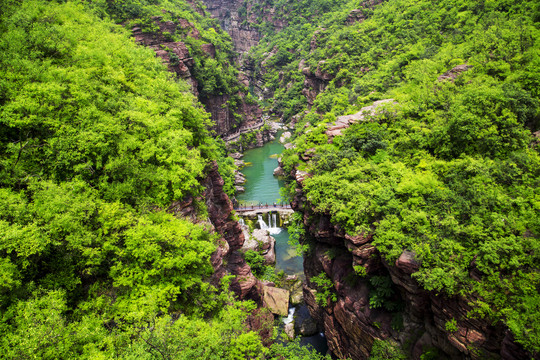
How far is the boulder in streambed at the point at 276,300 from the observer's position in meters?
24.1

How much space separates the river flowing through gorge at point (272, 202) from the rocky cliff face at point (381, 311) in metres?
2.99

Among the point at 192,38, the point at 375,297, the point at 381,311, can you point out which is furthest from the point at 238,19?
the point at 381,311

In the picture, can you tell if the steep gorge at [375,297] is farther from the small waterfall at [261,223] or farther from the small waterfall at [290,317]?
the small waterfall at [261,223]

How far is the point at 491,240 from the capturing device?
11.0 m

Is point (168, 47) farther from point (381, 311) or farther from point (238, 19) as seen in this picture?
point (238, 19)

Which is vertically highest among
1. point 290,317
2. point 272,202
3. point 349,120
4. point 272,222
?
point 349,120

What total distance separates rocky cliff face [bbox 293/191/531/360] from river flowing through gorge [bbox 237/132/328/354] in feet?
9.81

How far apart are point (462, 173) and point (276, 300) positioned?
18454mm

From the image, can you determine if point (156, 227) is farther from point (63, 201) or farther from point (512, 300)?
point (512, 300)

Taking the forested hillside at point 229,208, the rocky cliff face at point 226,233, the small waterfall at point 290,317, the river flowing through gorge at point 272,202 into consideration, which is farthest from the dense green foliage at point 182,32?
the small waterfall at point 290,317

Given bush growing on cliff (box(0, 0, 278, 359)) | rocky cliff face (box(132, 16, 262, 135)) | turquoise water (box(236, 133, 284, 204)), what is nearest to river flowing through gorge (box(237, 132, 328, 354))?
turquoise water (box(236, 133, 284, 204))

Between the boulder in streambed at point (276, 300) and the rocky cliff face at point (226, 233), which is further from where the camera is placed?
the boulder in streambed at point (276, 300)

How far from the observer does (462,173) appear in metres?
14.2

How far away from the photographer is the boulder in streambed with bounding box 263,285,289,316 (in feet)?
79.0
